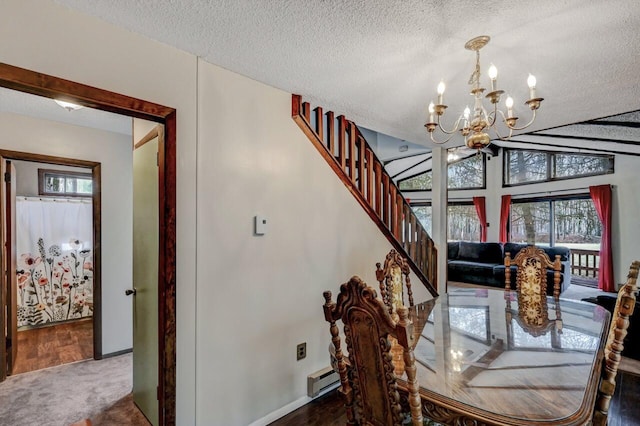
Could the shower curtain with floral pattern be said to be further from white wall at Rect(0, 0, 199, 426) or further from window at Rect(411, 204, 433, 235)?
window at Rect(411, 204, 433, 235)

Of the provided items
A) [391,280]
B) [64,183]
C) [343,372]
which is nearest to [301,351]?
[391,280]

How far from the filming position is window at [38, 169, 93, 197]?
4254 millimetres

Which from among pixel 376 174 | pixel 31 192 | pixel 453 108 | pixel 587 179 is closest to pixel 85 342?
pixel 31 192

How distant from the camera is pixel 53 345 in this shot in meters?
3.50

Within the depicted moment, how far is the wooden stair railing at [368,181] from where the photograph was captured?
8.83 feet

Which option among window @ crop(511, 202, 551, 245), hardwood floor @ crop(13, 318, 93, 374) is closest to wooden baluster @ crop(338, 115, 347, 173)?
hardwood floor @ crop(13, 318, 93, 374)

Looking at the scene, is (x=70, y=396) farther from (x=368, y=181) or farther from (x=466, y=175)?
(x=466, y=175)

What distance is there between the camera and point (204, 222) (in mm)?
1910

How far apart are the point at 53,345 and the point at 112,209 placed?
5.61 feet

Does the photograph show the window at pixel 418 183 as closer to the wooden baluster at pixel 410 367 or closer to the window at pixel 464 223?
the window at pixel 464 223

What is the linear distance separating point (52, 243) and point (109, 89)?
3.76m

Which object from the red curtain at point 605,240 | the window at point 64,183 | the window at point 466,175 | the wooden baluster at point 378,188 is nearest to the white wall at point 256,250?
the wooden baluster at point 378,188

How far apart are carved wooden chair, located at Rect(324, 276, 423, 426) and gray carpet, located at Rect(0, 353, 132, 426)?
219cm

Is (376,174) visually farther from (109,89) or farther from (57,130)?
(57,130)
